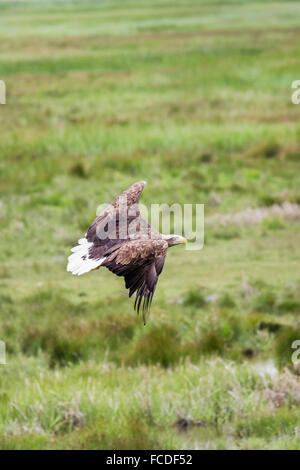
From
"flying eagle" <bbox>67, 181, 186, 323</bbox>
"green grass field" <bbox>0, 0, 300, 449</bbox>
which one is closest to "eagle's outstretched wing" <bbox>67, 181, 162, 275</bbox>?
"flying eagle" <bbox>67, 181, 186, 323</bbox>

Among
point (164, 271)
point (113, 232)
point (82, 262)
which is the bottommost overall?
point (82, 262)

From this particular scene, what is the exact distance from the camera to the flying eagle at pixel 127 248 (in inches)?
251

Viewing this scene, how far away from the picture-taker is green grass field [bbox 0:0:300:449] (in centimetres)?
1011

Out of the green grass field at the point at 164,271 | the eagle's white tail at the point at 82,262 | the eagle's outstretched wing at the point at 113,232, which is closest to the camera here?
the eagle's white tail at the point at 82,262

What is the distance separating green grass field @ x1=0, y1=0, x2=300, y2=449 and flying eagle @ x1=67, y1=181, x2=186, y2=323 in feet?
11.5

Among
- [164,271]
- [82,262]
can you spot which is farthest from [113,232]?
[164,271]

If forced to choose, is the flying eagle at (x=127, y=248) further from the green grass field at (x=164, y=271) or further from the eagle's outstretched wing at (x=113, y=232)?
the green grass field at (x=164, y=271)

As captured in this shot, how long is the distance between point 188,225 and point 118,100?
16494 mm

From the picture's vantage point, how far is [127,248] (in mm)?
6375

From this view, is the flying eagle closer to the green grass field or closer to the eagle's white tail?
the eagle's white tail

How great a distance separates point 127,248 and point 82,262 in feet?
1.30

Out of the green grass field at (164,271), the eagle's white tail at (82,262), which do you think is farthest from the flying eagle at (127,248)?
the green grass field at (164,271)

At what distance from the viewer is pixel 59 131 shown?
27.2 m

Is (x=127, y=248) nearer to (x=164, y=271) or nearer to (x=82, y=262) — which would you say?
(x=82, y=262)
